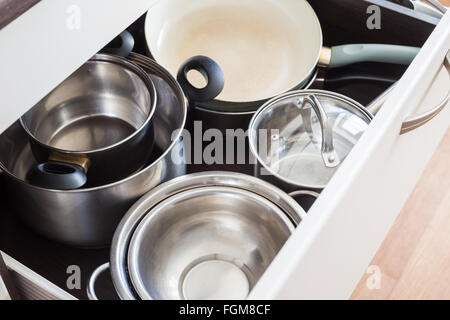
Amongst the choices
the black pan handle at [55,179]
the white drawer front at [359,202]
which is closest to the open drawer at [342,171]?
the white drawer front at [359,202]

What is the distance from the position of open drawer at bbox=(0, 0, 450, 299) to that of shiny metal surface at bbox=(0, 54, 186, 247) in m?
0.06

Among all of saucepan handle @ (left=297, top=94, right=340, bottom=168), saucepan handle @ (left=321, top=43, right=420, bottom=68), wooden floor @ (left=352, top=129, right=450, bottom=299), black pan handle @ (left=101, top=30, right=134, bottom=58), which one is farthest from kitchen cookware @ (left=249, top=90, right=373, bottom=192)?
wooden floor @ (left=352, top=129, right=450, bottom=299)

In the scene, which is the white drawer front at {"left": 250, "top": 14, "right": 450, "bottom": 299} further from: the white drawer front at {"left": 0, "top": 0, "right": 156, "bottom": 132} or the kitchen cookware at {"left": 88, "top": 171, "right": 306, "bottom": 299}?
the white drawer front at {"left": 0, "top": 0, "right": 156, "bottom": 132}

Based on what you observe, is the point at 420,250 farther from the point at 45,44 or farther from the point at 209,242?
the point at 45,44

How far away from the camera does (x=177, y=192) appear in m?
0.70

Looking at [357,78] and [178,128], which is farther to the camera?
[357,78]

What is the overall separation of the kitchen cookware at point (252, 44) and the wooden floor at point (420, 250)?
0.38 meters

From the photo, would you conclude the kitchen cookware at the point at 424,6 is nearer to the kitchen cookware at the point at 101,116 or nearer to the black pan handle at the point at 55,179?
the kitchen cookware at the point at 101,116

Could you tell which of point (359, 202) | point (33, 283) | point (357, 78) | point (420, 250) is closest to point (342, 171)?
point (359, 202)

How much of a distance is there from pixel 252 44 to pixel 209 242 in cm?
37

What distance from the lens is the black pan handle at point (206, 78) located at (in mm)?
712

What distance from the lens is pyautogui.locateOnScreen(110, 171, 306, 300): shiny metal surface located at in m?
0.62

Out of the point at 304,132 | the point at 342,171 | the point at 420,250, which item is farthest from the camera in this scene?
the point at 420,250

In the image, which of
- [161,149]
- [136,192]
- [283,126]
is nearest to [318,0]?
[283,126]
